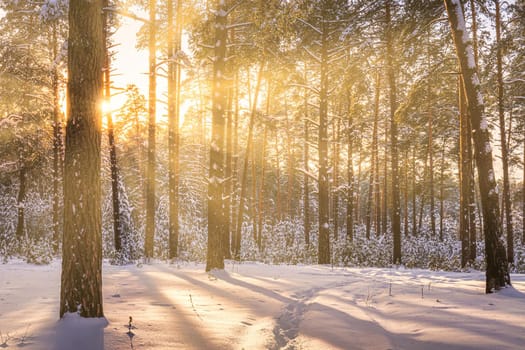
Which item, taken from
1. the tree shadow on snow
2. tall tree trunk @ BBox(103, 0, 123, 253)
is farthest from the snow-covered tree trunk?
the tree shadow on snow

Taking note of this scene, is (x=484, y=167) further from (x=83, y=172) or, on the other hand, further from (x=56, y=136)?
(x=56, y=136)

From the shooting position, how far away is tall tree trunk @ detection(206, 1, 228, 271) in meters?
9.33

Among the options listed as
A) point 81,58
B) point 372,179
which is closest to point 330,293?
point 81,58

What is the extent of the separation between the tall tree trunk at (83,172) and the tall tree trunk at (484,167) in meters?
6.31

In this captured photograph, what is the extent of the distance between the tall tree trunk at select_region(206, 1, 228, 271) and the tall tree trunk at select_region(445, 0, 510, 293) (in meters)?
5.53

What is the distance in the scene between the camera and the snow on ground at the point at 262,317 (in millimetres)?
3715

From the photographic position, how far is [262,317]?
5.05 meters

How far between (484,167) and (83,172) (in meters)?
6.59

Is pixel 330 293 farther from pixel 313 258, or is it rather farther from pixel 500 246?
pixel 313 258

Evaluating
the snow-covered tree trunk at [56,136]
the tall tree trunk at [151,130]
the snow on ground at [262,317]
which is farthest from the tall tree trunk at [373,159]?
the snow-covered tree trunk at [56,136]

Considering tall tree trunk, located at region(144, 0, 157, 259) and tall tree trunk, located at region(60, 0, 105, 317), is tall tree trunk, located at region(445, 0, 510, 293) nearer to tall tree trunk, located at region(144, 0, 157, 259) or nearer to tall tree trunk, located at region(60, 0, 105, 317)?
tall tree trunk, located at region(60, 0, 105, 317)

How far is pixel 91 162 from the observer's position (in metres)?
4.21

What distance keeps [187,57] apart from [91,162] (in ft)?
36.4

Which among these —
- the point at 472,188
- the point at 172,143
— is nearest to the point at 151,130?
the point at 172,143
